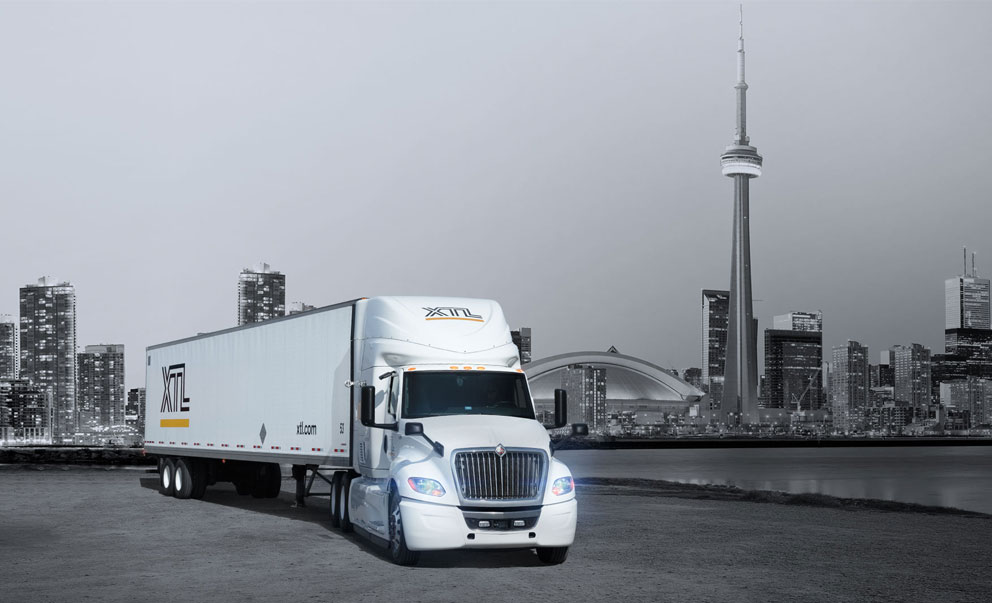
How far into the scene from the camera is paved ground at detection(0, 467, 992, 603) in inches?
555

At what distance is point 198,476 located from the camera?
30141 mm

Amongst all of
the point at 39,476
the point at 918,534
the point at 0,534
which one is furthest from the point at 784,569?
the point at 39,476

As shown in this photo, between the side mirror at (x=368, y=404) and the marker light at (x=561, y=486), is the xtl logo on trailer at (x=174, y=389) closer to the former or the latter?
the side mirror at (x=368, y=404)

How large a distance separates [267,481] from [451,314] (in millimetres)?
13856

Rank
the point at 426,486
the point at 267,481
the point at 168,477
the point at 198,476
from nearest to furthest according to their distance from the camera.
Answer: the point at 426,486, the point at 198,476, the point at 267,481, the point at 168,477

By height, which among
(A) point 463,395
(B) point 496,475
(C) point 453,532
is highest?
(A) point 463,395

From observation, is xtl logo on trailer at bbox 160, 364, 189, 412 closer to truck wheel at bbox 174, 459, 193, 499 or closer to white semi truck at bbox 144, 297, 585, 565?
truck wheel at bbox 174, 459, 193, 499

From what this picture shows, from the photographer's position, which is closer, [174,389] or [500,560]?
[500,560]

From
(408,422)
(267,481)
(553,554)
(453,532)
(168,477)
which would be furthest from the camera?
(168,477)

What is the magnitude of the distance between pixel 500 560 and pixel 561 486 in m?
2.11

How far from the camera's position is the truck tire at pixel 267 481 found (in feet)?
99.3

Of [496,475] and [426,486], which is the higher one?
[496,475]

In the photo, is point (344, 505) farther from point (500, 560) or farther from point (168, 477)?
point (168, 477)

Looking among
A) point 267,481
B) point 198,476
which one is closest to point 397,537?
point 267,481
